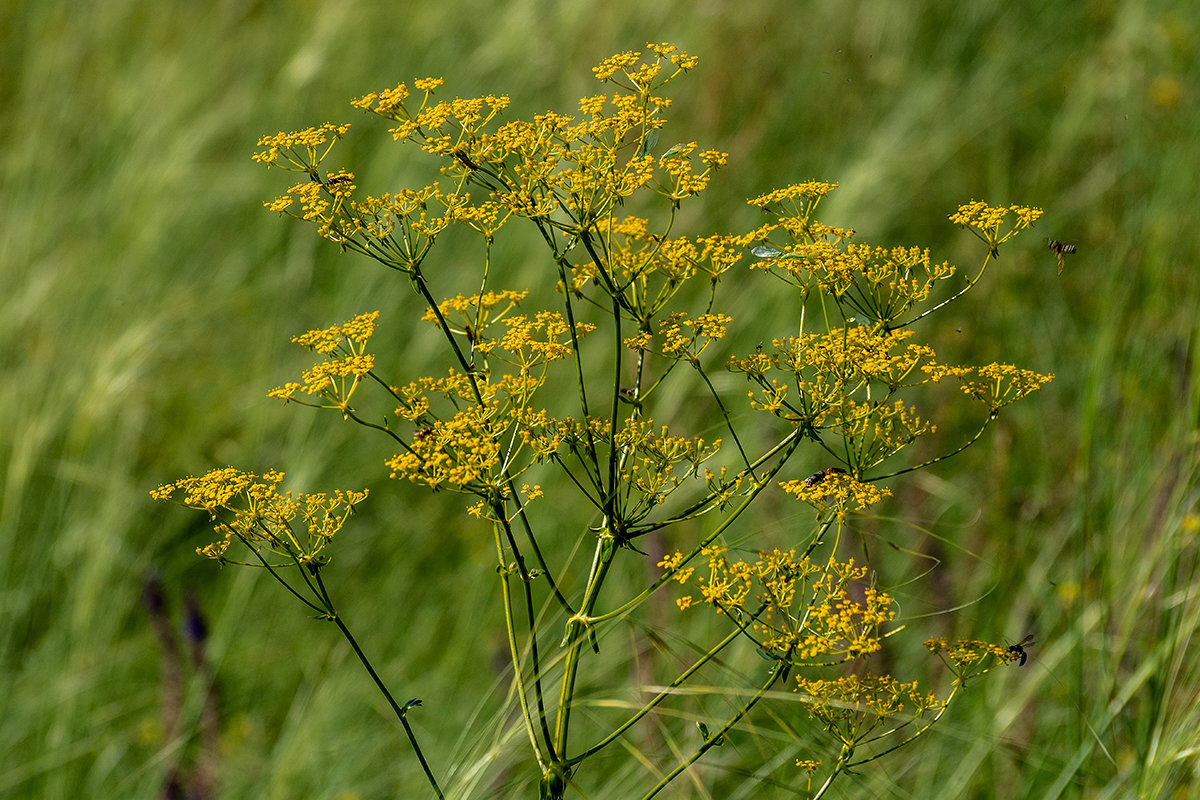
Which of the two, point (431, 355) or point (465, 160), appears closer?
point (465, 160)

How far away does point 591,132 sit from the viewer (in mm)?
1558

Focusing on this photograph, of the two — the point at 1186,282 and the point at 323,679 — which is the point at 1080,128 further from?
the point at 323,679

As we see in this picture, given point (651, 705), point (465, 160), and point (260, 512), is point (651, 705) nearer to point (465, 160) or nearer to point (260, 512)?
point (260, 512)

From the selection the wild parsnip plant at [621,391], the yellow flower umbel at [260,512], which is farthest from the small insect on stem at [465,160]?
the yellow flower umbel at [260,512]

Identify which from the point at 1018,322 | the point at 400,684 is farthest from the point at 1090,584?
the point at 400,684

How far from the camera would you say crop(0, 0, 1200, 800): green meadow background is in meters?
3.13

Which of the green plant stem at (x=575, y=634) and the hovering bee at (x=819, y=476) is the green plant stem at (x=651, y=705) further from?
the hovering bee at (x=819, y=476)

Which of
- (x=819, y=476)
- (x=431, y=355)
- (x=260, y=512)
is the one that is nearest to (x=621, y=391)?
(x=819, y=476)

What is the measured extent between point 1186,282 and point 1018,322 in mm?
604

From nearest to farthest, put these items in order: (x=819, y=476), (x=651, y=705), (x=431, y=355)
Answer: (x=651, y=705), (x=819, y=476), (x=431, y=355)

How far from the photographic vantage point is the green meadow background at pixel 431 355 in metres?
3.13

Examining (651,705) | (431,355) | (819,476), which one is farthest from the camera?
(431,355)

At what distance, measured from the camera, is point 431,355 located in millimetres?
4422

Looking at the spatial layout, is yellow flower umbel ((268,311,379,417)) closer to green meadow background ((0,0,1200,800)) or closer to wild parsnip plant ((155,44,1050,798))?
wild parsnip plant ((155,44,1050,798))
